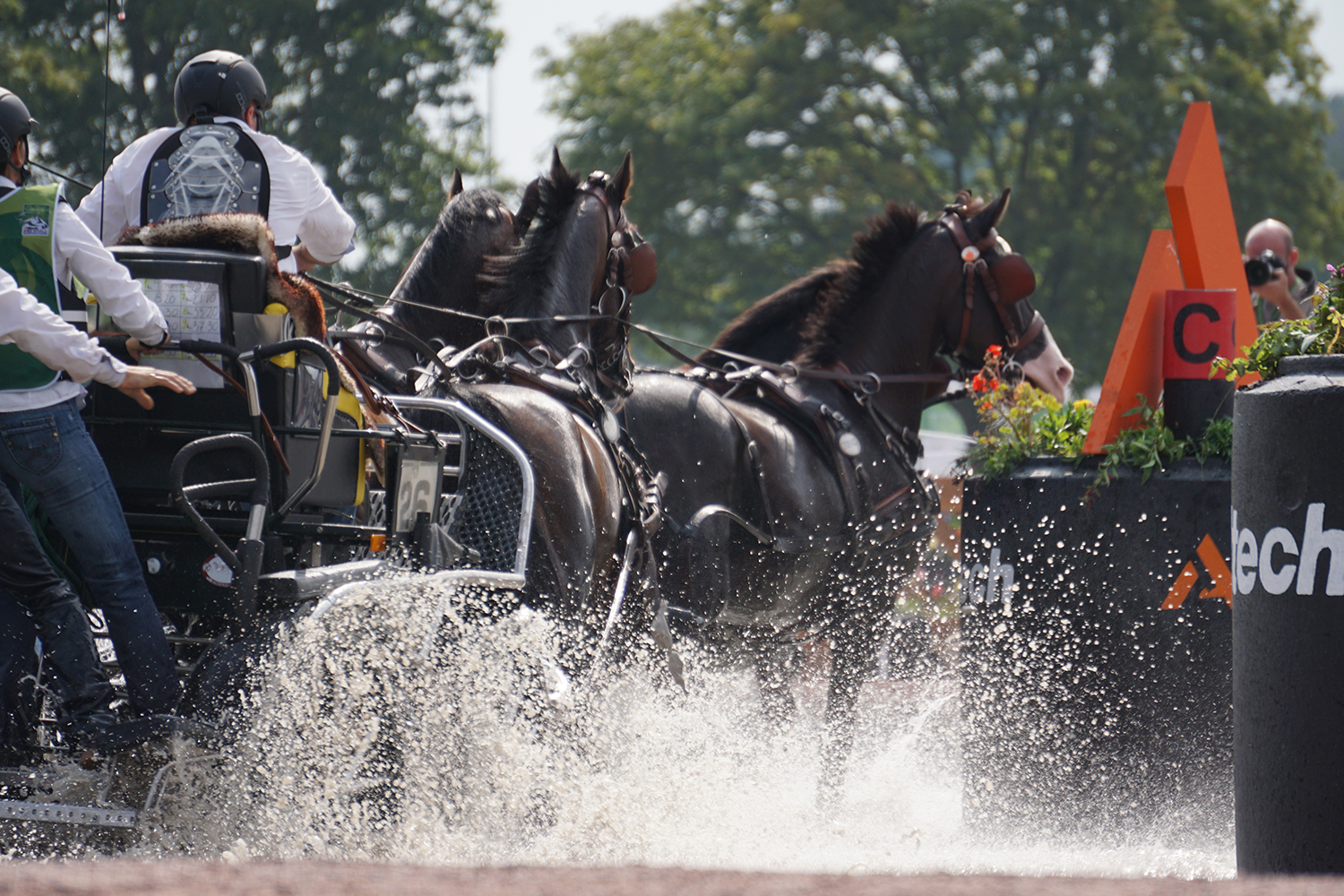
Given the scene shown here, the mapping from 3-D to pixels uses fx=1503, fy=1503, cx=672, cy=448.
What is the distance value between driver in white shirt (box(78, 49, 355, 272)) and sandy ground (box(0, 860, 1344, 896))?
2.60m

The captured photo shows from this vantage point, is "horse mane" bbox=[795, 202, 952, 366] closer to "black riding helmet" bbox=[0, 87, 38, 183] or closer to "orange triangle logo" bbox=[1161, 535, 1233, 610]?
"orange triangle logo" bbox=[1161, 535, 1233, 610]

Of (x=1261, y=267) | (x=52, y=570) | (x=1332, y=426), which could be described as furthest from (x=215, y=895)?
(x=1261, y=267)

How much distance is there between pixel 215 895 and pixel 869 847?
12.3 ft

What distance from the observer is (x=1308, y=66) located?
2338cm

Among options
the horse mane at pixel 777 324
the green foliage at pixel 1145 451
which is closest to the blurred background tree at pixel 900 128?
the horse mane at pixel 777 324

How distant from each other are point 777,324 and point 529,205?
2.18 meters

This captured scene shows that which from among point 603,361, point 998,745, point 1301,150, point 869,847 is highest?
point 1301,150

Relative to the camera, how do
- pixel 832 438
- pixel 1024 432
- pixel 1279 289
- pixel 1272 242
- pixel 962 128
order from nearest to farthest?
pixel 1024 432 → pixel 832 438 → pixel 1279 289 → pixel 1272 242 → pixel 962 128

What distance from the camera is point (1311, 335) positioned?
380 centimetres

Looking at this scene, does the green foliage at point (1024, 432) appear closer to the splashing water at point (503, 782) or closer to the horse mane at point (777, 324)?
the splashing water at point (503, 782)

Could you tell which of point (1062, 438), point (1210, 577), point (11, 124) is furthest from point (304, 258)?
point (1210, 577)

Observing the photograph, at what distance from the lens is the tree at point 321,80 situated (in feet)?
50.6

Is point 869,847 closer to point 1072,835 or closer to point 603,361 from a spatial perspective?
point 1072,835

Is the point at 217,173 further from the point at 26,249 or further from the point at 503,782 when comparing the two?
the point at 503,782
